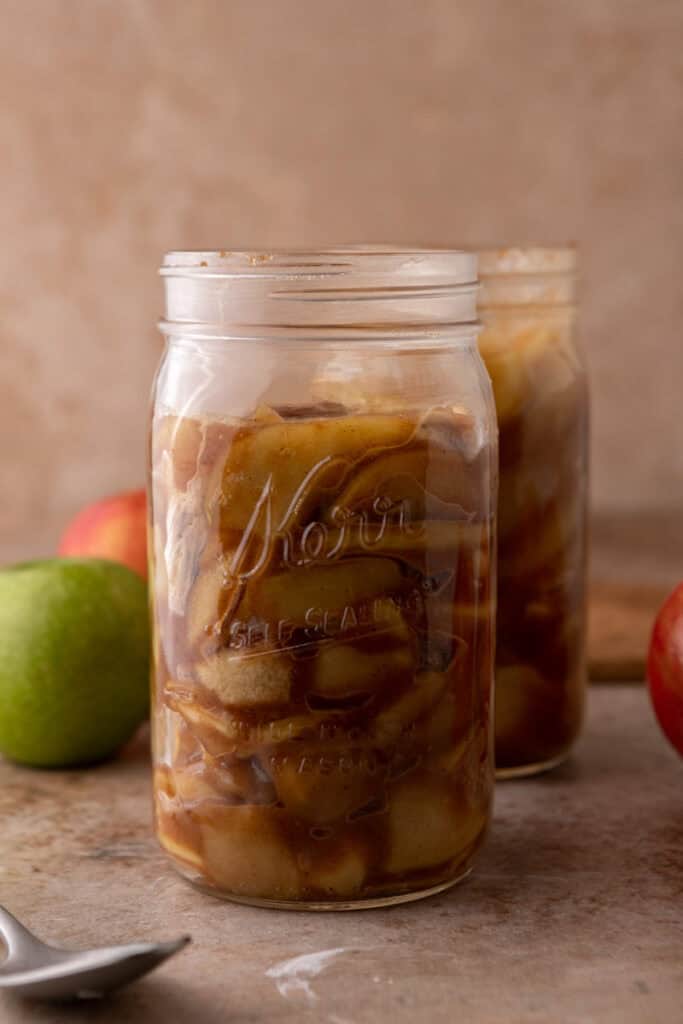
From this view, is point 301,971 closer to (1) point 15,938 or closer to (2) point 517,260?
(1) point 15,938

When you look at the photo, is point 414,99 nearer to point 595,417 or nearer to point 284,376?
point 595,417

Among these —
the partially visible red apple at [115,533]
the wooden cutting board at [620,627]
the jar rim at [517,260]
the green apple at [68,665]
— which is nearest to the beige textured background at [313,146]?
the partially visible red apple at [115,533]

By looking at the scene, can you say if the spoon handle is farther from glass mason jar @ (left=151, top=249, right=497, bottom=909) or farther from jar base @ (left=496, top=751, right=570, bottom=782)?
jar base @ (left=496, top=751, right=570, bottom=782)

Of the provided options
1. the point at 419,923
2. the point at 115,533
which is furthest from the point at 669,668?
the point at 115,533

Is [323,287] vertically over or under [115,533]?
over

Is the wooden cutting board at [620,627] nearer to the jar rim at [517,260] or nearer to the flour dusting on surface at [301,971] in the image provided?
the jar rim at [517,260]

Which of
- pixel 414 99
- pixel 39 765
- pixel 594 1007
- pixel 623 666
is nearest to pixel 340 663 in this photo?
pixel 594 1007
